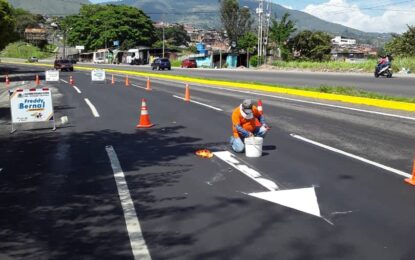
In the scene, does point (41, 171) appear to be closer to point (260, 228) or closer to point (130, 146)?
point (130, 146)

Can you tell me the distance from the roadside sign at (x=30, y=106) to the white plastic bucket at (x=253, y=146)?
6.40 metres

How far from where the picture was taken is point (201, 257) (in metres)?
4.45

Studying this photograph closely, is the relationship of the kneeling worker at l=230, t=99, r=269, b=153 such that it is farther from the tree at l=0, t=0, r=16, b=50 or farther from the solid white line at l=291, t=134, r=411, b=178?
the tree at l=0, t=0, r=16, b=50

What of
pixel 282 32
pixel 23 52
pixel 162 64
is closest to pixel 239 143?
pixel 162 64

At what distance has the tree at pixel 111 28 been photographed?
121625mm

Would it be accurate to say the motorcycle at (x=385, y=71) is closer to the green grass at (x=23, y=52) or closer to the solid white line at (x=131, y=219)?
the solid white line at (x=131, y=219)

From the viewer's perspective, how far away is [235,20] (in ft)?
301

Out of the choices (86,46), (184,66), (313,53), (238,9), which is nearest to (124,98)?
(184,66)

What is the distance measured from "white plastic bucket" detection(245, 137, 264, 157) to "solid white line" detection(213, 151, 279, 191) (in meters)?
0.30

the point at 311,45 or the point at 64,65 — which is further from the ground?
the point at 311,45

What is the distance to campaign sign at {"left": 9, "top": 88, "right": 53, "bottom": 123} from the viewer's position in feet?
41.7

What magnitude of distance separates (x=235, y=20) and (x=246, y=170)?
86.7 m

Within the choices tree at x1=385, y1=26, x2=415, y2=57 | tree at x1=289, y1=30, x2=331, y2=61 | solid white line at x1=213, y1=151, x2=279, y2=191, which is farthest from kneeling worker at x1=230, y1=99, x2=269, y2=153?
tree at x1=289, y1=30, x2=331, y2=61

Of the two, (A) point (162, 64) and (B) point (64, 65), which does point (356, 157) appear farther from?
(B) point (64, 65)
